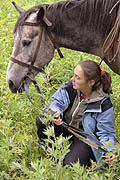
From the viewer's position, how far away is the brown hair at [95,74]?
2514 millimetres

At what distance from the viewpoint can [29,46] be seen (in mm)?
2873

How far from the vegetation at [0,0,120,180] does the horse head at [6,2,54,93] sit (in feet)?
0.64

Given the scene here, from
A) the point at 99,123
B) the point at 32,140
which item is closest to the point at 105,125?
the point at 99,123

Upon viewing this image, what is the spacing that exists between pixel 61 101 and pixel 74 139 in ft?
1.52

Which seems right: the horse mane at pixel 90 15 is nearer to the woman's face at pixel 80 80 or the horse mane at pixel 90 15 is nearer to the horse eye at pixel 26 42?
the horse eye at pixel 26 42

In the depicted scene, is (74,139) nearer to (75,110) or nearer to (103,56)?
(75,110)

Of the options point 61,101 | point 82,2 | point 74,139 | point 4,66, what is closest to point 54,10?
point 82,2

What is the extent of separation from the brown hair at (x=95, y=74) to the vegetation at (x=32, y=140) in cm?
33

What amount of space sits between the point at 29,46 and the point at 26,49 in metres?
0.05

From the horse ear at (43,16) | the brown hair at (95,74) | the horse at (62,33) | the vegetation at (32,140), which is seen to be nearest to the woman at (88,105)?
the brown hair at (95,74)

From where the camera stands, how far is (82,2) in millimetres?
2752

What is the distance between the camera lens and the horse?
2.70 m

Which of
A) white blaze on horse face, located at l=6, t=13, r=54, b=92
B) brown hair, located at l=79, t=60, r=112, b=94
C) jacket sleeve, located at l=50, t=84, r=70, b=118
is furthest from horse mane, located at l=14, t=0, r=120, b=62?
jacket sleeve, located at l=50, t=84, r=70, b=118

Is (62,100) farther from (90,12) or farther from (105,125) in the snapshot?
(90,12)
